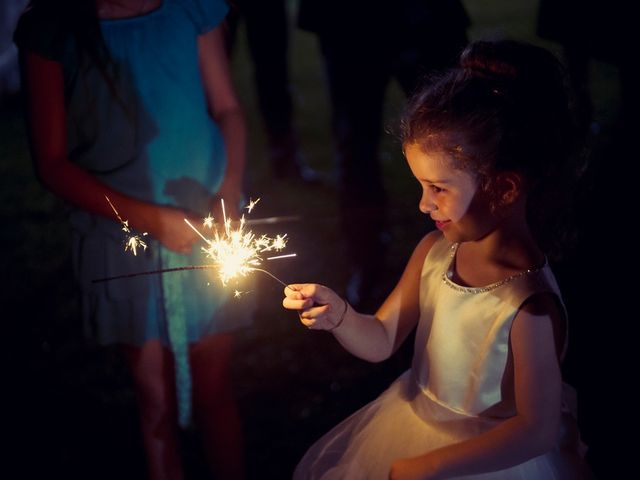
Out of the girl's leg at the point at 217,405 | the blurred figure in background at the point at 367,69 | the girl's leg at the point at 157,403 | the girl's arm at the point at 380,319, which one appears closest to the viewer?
the girl's arm at the point at 380,319

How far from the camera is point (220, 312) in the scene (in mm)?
2516

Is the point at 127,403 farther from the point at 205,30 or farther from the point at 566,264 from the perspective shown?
the point at 566,264

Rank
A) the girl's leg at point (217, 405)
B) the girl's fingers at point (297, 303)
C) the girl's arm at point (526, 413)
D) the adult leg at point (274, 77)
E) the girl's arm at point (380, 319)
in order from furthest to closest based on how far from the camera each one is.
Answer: the adult leg at point (274, 77)
the girl's leg at point (217, 405)
the girl's arm at point (380, 319)
the girl's fingers at point (297, 303)
the girl's arm at point (526, 413)

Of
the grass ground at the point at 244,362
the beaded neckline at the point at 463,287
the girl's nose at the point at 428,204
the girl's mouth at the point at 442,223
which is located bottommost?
the grass ground at the point at 244,362

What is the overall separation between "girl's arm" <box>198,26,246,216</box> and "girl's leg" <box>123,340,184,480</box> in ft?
1.81

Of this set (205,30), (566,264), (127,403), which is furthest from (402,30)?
(127,403)

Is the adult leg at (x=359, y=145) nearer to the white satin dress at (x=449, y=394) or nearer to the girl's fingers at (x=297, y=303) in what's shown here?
the white satin dress at (x=449, y=394)

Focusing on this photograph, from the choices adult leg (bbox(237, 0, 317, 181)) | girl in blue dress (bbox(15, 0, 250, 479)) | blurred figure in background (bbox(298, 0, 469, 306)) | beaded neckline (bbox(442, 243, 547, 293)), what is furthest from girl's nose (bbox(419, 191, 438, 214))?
adult leg (bbox(237, 0, 317, 181))

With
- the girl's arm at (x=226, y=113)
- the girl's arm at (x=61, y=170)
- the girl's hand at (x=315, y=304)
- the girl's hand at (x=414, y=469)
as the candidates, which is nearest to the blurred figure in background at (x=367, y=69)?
the girl's arm at (x=226, y=113)

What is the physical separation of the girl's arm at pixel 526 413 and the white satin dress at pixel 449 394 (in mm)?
51

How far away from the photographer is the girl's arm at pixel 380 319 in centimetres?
195

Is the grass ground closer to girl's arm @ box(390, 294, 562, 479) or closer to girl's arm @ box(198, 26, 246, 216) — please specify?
girl's arm @ box(198, 26, 246, 216)

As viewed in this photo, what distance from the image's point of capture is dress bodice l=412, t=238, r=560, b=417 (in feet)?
5.83

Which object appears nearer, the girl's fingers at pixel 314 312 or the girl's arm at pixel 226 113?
the girl's fingers at pixel 314 312
